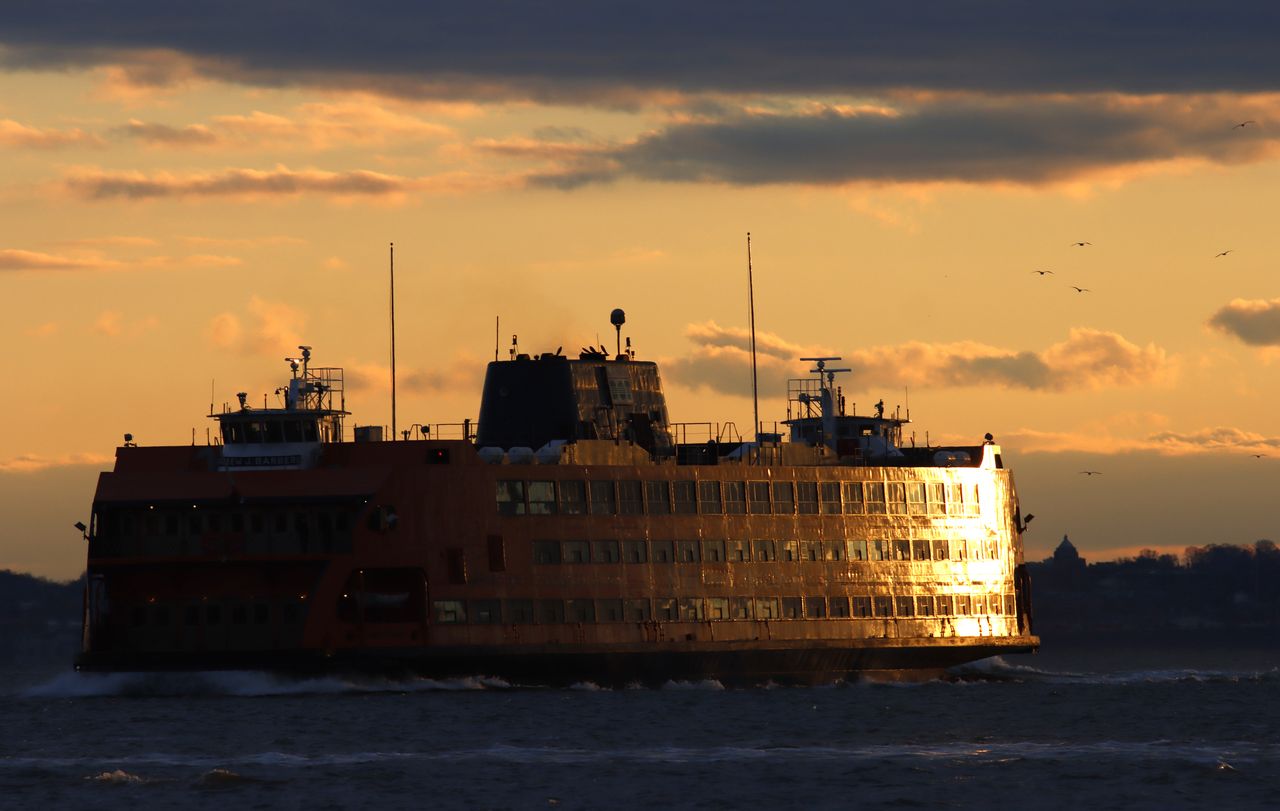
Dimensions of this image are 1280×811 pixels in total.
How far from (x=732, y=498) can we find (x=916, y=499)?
838cm

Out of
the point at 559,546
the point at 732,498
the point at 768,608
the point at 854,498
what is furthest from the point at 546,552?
the point at 854,498

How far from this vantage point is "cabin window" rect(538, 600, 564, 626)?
240 feet

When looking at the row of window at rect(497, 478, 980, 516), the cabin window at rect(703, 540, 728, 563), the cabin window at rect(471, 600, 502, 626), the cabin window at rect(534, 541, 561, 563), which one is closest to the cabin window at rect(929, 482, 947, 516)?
the row of window at rect(497, 478, 980, 516)

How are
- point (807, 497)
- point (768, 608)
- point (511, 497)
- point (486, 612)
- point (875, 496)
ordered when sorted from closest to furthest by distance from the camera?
point (486, 612)
point (511, 497)
point (768, 608)
point (807, 497)
point (875, 496)

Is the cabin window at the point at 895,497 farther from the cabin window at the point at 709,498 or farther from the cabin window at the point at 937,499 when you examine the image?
the cabin window at the point at 709,498

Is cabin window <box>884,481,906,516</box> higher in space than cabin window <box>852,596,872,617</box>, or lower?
higher

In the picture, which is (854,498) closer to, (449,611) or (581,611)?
(581,611)

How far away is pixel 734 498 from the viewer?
78312 millimetres

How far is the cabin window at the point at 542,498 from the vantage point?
239ft

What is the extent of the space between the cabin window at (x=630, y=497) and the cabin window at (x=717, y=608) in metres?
4.12

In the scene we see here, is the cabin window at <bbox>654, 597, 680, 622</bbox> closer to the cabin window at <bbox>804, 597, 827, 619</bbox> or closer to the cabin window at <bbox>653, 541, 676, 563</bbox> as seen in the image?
the cabin window at <bbox>653, 541, 676, 563</bbox>

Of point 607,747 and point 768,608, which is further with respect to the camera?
point 768,608

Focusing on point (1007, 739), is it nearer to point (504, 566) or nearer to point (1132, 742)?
point (1132, 742)

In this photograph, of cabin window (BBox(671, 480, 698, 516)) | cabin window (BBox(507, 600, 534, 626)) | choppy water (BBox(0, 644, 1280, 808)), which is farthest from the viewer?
cabin window (BBox(671, 480, 698, 516))
